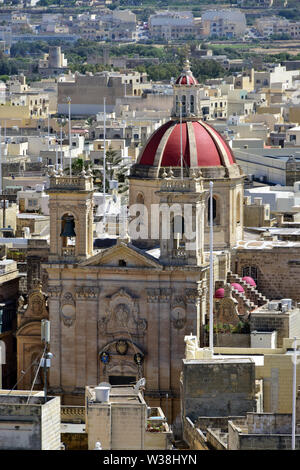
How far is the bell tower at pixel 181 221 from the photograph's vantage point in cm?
6291

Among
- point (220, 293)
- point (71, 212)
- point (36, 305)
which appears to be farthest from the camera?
point (220, 293)

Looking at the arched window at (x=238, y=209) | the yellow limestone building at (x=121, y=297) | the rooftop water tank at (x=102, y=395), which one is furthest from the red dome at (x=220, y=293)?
the rooftop water tank at (x=102, y=395)

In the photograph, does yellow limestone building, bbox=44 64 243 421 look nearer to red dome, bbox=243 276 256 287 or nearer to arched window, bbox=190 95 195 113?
red dome, bbox=243 276 256 287

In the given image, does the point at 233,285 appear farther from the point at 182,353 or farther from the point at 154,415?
the point at 154,415

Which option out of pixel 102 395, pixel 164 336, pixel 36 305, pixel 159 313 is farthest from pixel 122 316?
pixel 102 395

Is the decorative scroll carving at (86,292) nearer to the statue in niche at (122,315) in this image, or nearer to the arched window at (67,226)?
the statue in niche at (122,315)

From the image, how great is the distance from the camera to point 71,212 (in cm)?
6359

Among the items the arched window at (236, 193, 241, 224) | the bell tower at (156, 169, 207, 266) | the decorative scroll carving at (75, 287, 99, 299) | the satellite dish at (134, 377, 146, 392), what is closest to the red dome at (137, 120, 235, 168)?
the arched window at (236, 193, 241, 224)

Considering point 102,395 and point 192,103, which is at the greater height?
point 192,103

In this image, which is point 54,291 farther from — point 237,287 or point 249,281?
point 249,281

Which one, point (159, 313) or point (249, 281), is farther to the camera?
point (249, 281)

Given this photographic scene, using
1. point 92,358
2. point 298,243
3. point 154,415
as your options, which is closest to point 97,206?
point 298,243

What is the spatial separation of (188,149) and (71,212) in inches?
265

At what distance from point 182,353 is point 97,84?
4714 inches
